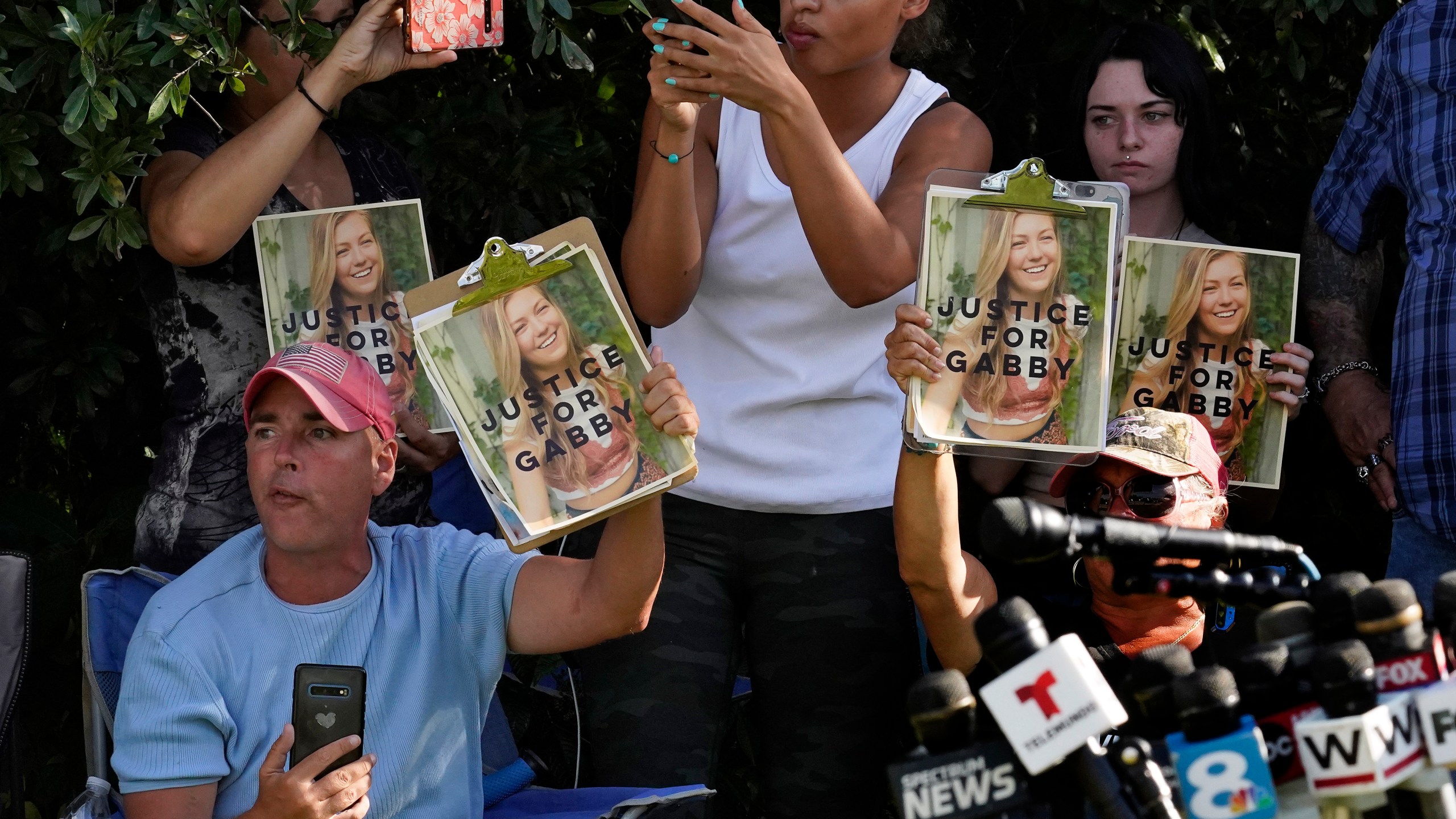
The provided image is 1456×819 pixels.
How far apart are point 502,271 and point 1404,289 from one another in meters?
1.75

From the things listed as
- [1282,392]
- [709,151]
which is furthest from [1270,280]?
[709,151]

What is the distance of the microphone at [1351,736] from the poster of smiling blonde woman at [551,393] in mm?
1145

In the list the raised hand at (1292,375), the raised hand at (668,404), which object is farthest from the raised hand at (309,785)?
the raised hand at (1292,375)

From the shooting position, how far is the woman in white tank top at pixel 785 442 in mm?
2547

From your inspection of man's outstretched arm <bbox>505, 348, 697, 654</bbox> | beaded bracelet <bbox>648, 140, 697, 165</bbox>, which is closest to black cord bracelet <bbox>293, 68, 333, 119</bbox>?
beaded bracelet <bbox>648, 140, 697, 165</bbox>

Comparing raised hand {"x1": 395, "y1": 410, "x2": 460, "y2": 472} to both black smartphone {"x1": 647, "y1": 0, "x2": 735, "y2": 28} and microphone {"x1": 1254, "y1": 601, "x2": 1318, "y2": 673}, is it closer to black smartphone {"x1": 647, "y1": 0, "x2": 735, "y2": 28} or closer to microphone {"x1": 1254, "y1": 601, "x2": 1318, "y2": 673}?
black smartphone {"x1": 647, "y1": 0, "x2": 735, "y2": 28}

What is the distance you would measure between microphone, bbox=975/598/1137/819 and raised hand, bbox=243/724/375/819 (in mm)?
1081

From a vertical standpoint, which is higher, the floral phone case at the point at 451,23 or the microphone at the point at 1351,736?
the floral phone case at the point at 451,23

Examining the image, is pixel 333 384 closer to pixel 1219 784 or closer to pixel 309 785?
pixel 309 785

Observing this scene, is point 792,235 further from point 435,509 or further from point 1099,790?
point 1099,790

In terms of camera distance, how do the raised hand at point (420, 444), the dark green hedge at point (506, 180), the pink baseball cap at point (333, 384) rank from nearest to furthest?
the pink baseball cap at point (333, 384), the raised hand at point (420, 444), the dark green hedge at point (506, 180)

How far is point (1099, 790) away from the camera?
1406 millimetres

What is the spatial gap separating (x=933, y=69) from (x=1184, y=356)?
124cm

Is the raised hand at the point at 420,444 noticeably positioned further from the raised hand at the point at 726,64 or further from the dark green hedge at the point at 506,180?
the raised hand at the point at 726,64
